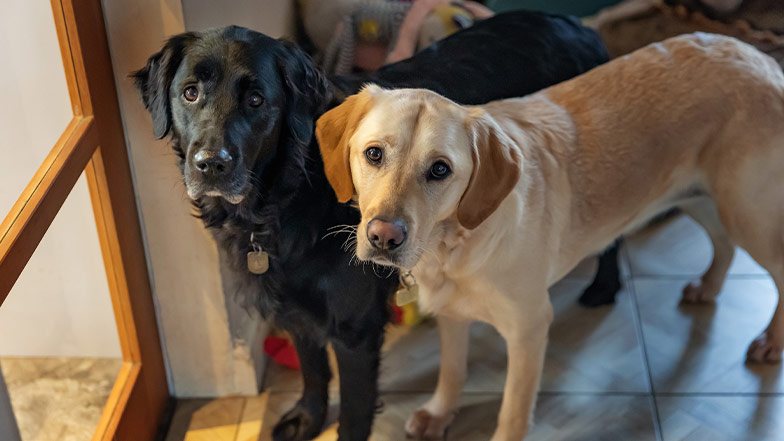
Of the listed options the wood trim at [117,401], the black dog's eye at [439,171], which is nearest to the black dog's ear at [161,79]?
the black dog's eye at [439,171]

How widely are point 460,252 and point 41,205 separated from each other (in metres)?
0.80

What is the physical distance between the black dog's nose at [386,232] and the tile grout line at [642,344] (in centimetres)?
108

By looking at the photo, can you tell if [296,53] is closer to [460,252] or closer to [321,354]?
[460,252]

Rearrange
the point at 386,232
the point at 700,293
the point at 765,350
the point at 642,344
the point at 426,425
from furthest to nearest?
the point at 700,293, the point at 642,344, the point at 765,350, the point at 426,425, the point at 386,232

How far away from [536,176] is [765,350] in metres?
1.02

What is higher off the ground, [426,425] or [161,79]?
[161,79]

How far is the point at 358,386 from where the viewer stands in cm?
182

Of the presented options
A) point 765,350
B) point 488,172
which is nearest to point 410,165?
point 488,172

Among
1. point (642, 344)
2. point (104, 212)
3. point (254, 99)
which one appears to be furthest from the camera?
point (642, 344)

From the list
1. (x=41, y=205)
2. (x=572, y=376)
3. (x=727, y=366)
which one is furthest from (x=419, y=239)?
(x=727, y=366)

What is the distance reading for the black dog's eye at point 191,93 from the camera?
1426mm

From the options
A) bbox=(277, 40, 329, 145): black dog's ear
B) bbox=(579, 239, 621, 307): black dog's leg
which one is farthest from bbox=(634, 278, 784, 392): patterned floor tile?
bbox=(277, 40, 329, 145): black dog's ear

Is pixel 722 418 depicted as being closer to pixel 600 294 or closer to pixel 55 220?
pixel 600 294

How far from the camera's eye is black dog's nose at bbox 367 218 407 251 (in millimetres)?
1330
